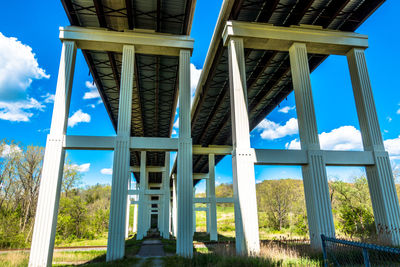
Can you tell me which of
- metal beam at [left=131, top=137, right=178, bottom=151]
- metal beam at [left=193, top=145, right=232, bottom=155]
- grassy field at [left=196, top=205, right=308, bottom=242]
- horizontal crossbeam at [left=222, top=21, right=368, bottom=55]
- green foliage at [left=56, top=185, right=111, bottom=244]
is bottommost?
grassy field at [left=196, top=205, right=308, bottom=242]

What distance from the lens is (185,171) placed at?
1228 cm

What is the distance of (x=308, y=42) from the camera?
1375 centimetres

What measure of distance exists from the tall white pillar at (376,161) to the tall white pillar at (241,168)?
18.0 feet

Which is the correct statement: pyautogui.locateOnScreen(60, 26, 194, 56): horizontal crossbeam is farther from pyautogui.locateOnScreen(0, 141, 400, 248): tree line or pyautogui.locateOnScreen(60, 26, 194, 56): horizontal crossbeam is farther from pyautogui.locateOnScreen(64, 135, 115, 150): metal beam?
pyautogui.locateOnScreen(0, 141, 400, 248): tree line

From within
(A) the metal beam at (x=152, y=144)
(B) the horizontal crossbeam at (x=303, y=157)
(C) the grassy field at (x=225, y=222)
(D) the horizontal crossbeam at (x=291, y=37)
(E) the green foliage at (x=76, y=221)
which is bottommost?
(C) the grassy field at (x=225, y=222)

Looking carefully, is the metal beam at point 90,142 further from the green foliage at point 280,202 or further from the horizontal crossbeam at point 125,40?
the green foliage at point 280,202

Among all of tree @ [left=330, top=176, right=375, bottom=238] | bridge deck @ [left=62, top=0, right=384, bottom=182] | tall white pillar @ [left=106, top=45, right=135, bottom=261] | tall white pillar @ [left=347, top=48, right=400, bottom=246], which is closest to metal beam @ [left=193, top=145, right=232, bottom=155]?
bridge deck @ [left=62, top=0, right=384, bottom=182]

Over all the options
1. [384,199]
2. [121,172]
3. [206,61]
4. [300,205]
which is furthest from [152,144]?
[300,205]

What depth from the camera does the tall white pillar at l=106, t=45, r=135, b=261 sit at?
36.6 ft

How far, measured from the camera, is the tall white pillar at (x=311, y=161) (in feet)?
37.2

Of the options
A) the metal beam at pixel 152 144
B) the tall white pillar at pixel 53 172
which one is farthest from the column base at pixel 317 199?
the tall white pillar at pixel 53 172

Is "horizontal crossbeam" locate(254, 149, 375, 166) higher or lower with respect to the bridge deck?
lower

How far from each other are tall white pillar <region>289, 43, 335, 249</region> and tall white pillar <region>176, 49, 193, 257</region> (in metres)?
5.58

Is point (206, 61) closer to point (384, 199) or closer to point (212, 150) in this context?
point (384, 199)
